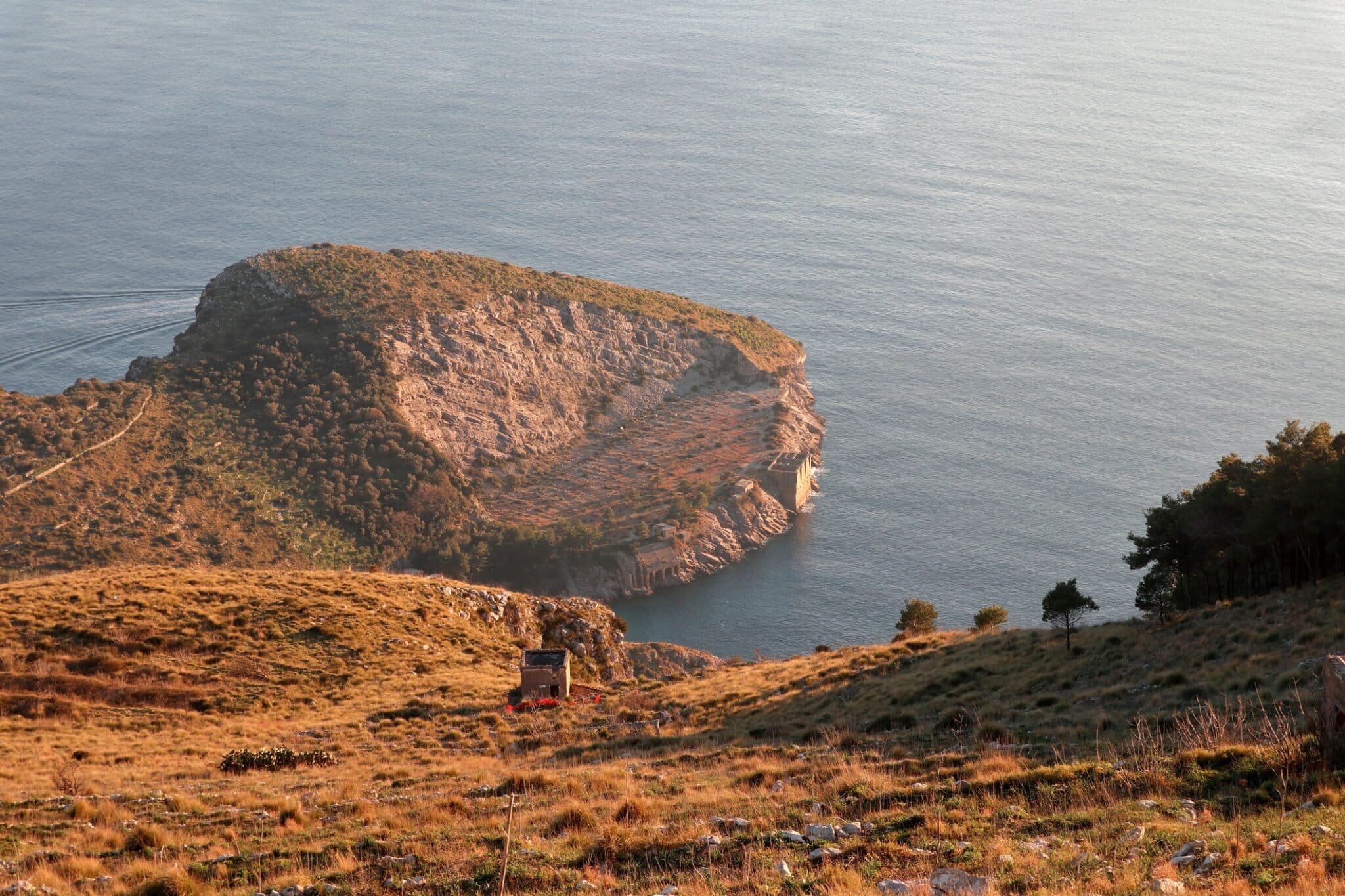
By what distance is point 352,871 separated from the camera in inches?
885

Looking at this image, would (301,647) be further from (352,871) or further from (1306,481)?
(1306,481)

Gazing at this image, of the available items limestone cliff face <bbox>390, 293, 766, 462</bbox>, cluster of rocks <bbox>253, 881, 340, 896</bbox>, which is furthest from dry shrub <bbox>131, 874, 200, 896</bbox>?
limestone cliff face <bbox>390, 293, 766, 462</bbox>

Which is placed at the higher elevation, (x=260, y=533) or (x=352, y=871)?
(x=352, y=871)

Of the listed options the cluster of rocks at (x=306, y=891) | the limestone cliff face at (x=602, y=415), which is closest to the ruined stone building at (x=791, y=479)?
the limestone cliff face at (x=602, y=415)

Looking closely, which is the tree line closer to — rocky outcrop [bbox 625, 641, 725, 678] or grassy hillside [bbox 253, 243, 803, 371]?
rocky outcrop [bbox 625, 641, 725, 678]

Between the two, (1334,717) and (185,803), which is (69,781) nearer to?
(185,803)

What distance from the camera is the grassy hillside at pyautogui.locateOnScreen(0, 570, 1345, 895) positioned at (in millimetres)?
20656

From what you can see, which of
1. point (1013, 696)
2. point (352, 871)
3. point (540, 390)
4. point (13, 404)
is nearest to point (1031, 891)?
point (352, 871)

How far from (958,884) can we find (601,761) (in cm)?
2000

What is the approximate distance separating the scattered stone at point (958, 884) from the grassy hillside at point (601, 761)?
0.34 metres

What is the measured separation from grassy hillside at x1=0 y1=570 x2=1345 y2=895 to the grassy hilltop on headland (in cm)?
5838

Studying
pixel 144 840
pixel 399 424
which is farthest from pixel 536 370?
pixel 144 840

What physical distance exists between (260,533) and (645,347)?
239 feet

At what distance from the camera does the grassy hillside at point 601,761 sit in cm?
2066
